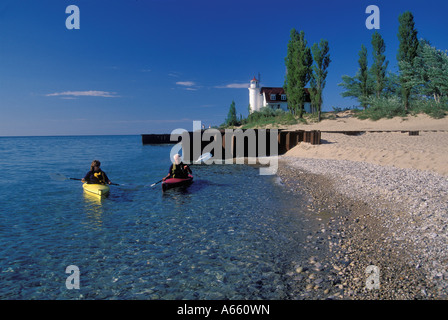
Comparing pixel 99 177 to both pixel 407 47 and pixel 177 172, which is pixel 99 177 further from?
pixel 407 47

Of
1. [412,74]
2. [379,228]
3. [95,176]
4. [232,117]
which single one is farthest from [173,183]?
[232,117]

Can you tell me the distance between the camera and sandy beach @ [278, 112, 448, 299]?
16.8 feet

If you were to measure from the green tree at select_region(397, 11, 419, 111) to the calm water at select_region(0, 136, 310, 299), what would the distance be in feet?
120

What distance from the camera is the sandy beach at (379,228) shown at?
5125 mm

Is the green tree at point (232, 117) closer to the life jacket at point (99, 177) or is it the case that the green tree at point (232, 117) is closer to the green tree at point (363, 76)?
the green tree at point (363, 76)

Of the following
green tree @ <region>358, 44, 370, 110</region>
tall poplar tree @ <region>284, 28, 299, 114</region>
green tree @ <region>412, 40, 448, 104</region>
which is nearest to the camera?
green tree @ <region>412, 40, 448, 104</region>

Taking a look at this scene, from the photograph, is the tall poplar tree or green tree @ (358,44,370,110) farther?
green tree @ (358,44,370,110)

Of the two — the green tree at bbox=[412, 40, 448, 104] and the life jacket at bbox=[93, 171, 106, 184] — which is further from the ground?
the green tree at bbox=[412, 40, 448, 104]

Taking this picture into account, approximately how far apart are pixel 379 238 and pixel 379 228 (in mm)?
712

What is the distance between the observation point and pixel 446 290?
185 inches

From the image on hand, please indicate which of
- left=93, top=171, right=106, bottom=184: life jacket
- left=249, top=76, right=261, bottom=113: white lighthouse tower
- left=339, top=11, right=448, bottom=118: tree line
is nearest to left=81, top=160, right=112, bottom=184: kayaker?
left=93, top=171, right=106, bottom=184: life jacket

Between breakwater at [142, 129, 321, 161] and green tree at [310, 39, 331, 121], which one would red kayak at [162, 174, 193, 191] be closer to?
breakwater at [142, 129, 321, 161]

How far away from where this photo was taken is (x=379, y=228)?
25.3 feet
